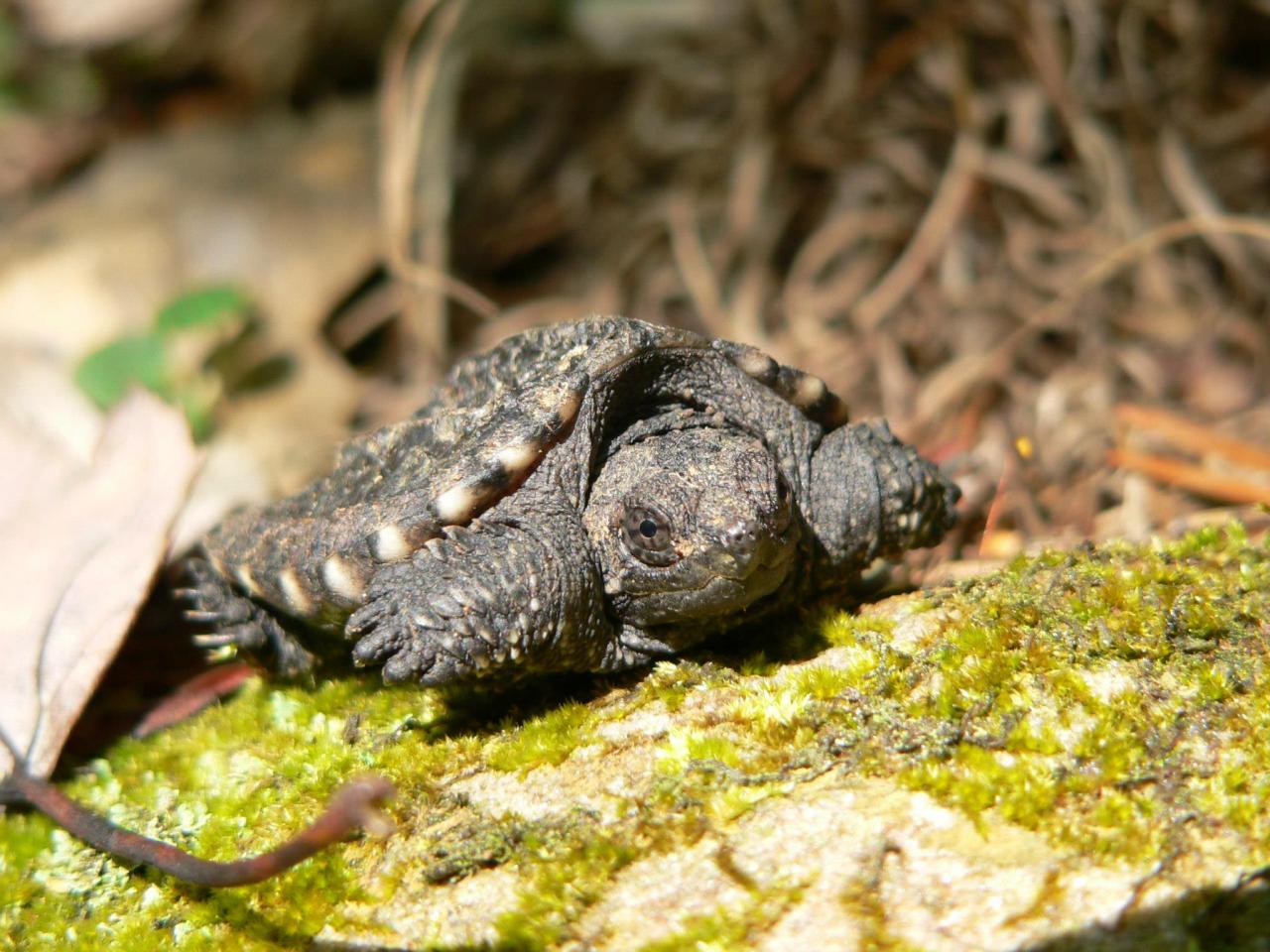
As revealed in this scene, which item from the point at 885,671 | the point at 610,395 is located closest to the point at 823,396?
the point at 610,395

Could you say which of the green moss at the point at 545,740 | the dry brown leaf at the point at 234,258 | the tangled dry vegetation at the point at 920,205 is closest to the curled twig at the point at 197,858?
the green moss at the point at 545,740

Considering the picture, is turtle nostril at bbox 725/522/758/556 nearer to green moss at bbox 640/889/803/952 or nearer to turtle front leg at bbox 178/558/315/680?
green moss at bbox 640/889/803/952

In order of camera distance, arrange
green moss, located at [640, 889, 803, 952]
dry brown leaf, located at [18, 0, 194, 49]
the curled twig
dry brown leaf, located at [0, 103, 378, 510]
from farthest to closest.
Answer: dry brown leaf, located at [18, 0, 194, 49] < dry brown leaf, located at [0, 103, 378, 510] < green moss, located at [640, 889, 803, 952] < the curled twig

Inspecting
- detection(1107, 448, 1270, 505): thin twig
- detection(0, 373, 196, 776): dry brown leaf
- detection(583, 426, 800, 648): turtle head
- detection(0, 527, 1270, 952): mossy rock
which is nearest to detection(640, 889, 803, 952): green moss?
detection(0, 527, 1270, 952): mossy rock

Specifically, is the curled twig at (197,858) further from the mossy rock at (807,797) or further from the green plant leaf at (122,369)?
the green plant leaf at (122,369)

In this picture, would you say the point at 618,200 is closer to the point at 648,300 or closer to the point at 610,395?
the point at 648,300

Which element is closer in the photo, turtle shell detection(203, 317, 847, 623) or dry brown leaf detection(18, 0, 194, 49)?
turtle shell detection(203, 317, 847, 623)
